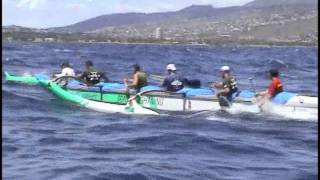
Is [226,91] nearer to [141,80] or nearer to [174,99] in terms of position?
[174,99]

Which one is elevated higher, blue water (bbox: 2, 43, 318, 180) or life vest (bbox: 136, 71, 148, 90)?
life vest (bbox: 136, 71, 148, 90)

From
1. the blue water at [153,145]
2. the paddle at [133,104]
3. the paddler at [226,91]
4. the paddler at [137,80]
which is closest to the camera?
the blue water at [153,145]

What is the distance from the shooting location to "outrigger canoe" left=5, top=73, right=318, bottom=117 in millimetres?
19141

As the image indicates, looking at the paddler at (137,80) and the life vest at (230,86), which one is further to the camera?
the paddler at (137,80)

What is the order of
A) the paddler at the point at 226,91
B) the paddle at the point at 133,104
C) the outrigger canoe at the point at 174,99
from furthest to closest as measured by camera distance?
the paddle at the point at 133,104 < the paddler at the point at 226,91 < the outrigger canoe at the point at 174,99

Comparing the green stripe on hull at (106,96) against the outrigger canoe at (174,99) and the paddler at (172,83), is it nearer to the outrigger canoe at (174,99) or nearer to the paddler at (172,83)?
the outrigger canoe at (174,99)

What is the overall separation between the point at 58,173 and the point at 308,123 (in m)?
9.12

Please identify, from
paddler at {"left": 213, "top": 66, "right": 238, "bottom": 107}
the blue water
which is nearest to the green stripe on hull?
the blue water

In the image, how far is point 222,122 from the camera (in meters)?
18.3

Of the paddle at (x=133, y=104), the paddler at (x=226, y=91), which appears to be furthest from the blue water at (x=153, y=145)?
the paddle at (x=133, y=104)

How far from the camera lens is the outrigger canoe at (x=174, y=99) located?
19141mm

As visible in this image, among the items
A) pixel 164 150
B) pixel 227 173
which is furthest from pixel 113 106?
pixel 227 173

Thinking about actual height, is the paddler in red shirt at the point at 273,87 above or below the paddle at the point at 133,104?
above

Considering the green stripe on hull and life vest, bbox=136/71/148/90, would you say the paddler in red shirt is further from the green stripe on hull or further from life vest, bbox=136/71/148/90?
the green stripe on hull
